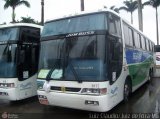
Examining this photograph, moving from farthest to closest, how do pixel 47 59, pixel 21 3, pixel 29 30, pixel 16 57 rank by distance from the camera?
pixel 21 3
pixel 29 30
pixel 16 57
pixel 47 59

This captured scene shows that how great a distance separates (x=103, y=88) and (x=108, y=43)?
4.07ft

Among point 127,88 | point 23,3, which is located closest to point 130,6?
point 23,3

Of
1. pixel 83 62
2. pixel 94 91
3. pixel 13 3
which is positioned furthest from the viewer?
pixel 13 3

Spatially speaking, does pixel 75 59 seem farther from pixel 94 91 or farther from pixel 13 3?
pixel 13 3

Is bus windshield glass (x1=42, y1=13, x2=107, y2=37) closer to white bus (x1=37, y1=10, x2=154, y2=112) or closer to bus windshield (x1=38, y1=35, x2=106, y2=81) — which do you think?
white bus (x1=37, y1=10, x2=154, y2=112)

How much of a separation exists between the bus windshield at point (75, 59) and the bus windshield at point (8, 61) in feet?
5.56

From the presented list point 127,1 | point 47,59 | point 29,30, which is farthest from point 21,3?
point 47,59

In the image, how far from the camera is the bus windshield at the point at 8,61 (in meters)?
8.28

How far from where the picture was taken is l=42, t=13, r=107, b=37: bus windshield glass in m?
6.50

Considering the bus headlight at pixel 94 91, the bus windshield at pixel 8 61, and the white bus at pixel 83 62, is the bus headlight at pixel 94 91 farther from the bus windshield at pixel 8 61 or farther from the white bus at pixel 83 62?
the bus windshield at pixel 8 61

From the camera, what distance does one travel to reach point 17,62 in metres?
8.30

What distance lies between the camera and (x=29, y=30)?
9125mm

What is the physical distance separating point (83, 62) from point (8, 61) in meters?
3.38

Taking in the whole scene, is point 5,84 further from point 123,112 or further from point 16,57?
point 123,112
